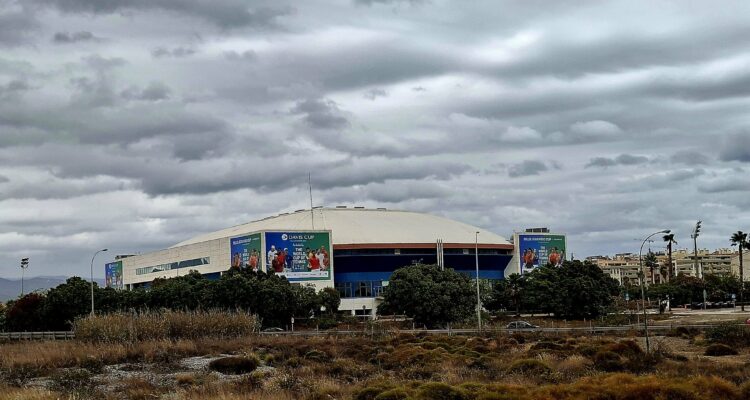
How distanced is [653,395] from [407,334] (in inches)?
1689

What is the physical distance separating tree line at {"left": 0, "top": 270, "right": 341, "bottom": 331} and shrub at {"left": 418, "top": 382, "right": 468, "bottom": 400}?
62.0 m

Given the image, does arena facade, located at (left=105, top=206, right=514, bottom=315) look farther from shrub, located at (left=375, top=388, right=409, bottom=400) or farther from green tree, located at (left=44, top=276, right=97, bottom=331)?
shrub, located at (left=375, top=388, right=409, bottom=400)

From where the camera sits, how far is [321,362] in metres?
47.8

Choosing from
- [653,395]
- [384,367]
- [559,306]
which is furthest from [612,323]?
[653,395]

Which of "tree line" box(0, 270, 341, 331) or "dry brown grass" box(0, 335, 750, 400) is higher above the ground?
"tree line" box(0, 270, 341, 331)

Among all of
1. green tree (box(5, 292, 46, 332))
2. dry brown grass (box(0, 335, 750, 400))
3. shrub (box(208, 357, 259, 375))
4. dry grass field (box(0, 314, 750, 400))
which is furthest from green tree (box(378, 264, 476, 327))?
shrub (box(208, 357, 259, 375))

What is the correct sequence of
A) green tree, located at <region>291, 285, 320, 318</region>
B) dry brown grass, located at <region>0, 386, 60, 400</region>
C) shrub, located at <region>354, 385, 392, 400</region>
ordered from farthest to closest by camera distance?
1. green tree, located at <region>291, 285, 320, 318</region>
2. shrub, located at <region>354, 385, 392, 400</region>
3. dry brown grass, located at <region>0, 386, 60, 400</region>

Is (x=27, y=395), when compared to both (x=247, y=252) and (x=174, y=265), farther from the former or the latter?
(x=174, y=265)

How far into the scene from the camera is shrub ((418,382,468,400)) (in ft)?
95.9

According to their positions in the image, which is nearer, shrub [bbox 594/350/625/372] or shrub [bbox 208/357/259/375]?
shrub [bbox 594/350/625/372]

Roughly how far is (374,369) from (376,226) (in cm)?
10077

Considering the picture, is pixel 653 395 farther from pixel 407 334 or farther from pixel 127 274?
pixel 127 274

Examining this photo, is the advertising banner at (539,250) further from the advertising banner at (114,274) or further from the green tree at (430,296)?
the advertising banner at (114,274)

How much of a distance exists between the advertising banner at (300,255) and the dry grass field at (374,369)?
55016 mm
